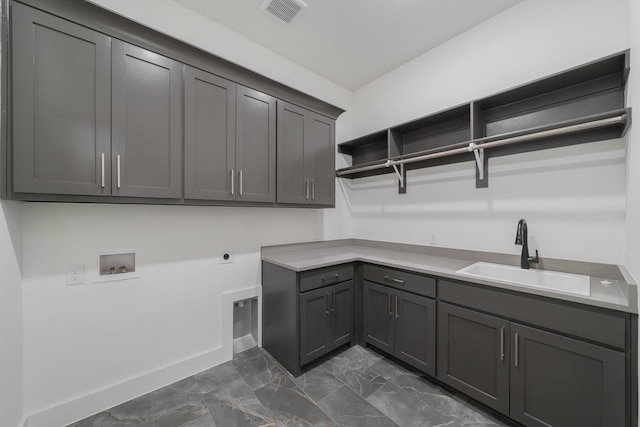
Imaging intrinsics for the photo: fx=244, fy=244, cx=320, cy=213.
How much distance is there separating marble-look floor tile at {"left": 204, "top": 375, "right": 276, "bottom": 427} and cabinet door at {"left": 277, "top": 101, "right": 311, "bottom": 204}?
60.1 inches

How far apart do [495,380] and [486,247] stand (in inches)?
38.7

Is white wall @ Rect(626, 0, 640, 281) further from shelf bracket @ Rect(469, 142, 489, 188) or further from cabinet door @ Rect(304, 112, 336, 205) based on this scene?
cabinet door @ Rect(304, 112, 336, 205)

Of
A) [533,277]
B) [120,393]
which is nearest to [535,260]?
[533,277]

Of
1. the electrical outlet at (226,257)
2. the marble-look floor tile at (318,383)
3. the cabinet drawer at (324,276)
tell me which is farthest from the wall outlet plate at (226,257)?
the marble-look floor tile at (318,383)

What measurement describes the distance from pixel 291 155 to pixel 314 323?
5.04 feet

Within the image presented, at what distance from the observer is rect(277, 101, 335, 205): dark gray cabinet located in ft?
7.48

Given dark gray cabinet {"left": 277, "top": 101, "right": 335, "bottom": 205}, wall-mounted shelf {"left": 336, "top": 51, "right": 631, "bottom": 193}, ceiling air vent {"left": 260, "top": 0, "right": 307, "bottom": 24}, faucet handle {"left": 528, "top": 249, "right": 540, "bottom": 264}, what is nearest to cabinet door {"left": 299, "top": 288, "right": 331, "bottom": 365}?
dark gray cabinet {"left": 277, "top": 101, "right": 335, "bottom": 205}

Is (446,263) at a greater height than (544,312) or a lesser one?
greater

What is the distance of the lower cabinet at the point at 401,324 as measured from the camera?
74.2 inches

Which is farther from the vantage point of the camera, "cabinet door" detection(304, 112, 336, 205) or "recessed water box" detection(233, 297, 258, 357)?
"cabinet door" detection(304, 112, 336, 205)

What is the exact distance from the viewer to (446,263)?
2.09 meters

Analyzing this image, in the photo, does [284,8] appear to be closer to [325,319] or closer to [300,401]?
[325,319]

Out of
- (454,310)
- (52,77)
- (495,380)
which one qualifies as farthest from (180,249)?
(495,380)

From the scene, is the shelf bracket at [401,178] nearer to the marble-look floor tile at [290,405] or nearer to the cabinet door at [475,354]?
the cabinet door at [475,354]
